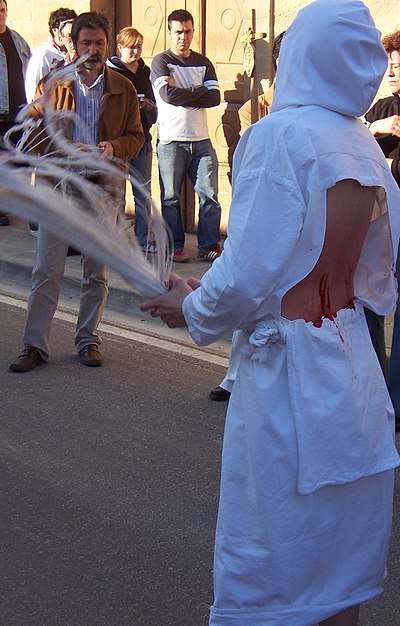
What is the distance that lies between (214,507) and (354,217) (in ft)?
6.80

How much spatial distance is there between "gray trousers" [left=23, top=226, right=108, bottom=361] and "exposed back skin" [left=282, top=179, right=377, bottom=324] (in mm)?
A: 3841

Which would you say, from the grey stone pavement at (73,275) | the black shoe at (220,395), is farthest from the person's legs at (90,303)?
the black shoe at (220,395)

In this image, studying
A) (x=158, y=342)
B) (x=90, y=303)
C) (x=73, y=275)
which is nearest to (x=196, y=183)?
(x=73, y=275)

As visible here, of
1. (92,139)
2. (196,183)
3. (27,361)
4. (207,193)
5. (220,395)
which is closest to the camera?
(220,395)

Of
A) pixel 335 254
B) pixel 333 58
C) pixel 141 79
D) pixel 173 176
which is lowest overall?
pixel 173 176

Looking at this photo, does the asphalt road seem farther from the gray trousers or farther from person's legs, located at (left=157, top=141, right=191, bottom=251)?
person's legs, located at (left=157, top=141, right=191, bottom=251)

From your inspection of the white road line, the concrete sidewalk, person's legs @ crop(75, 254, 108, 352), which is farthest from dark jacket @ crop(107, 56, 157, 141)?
person's legs @ crop(75, 254, 108, 352)

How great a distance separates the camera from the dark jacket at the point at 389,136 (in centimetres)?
555

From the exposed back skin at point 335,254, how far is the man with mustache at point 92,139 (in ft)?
11.6

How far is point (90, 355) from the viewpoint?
6500 mm

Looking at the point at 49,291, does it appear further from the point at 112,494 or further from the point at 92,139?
the point at 112,494

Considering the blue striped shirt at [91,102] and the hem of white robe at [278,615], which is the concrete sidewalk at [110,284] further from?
the hem of white robe at [278,615]

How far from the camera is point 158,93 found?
907 cm

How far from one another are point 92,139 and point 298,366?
382 centimetres
